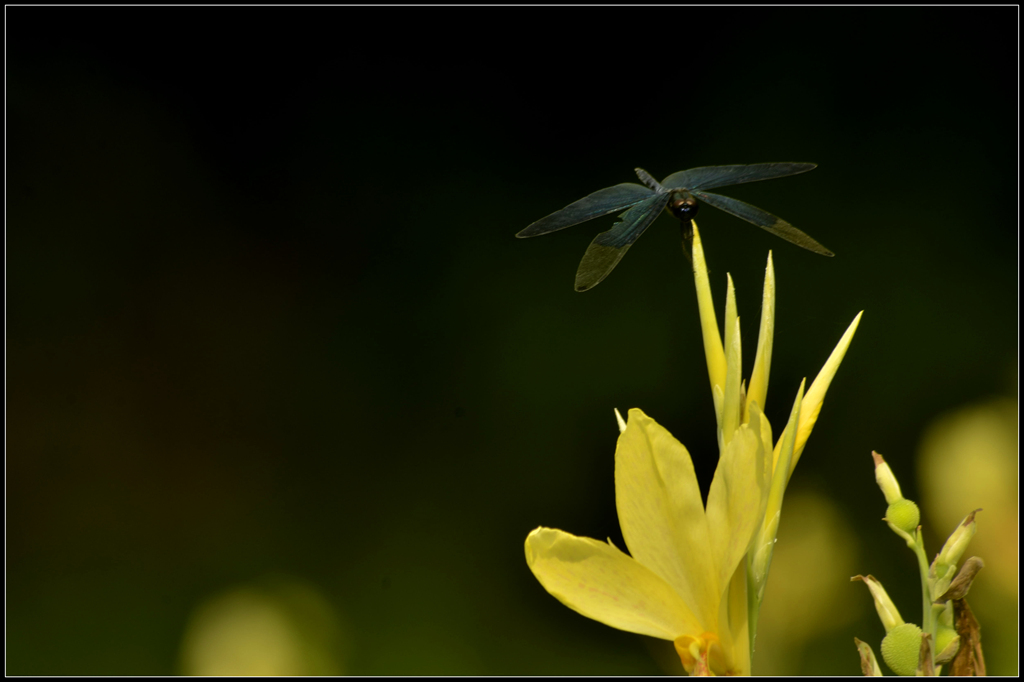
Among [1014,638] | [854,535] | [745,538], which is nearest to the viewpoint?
[745,538]

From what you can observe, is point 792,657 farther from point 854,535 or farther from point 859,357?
point 859,357

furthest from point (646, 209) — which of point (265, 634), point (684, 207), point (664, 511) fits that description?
point (265, 634)

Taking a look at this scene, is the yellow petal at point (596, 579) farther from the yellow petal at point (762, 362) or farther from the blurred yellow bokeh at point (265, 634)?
the blurred yellow bokeh at point (265, 634)

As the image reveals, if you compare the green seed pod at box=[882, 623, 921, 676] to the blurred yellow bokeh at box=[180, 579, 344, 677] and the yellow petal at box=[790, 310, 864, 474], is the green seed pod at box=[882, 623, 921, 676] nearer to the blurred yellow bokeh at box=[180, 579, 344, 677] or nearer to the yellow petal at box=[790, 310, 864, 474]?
the yellow petal at box=[790, 310, 864, 474]

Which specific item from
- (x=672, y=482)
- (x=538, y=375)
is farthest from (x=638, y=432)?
(x=538, y=375)

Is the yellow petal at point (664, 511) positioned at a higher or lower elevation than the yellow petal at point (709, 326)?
lower

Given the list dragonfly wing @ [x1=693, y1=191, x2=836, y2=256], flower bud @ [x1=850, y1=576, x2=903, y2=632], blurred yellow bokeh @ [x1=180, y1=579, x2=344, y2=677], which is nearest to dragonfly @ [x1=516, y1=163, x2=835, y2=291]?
dragonfly wing @ [x1=693, y1=191, x2=836, y2=256]

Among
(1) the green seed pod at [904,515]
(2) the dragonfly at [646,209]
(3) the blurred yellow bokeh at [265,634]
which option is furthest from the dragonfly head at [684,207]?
(3) the blurred yellow bokeh at [265,634]
